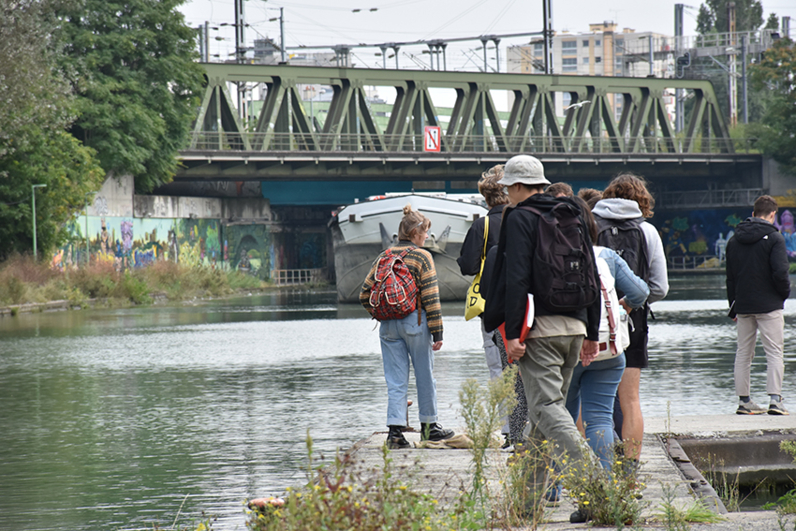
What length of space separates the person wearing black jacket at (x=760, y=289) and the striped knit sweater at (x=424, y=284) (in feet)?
8.37

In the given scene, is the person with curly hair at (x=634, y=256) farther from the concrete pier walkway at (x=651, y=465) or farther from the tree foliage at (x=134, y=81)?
the tree foliage at (x=134, y=81)

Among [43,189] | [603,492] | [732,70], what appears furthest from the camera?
[732,70]

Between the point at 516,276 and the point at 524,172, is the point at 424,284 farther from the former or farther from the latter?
the point at 516,276

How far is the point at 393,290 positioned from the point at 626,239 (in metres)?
1.80

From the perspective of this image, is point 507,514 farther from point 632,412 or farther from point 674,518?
point 632,412

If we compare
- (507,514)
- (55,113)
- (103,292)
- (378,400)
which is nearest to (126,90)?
(55,113)

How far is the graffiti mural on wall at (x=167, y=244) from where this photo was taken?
43.3m

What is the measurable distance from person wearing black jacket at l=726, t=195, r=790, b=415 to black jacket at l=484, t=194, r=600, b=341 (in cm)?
382

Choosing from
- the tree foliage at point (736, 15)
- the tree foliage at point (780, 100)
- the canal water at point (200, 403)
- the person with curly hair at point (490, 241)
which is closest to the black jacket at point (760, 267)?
the canal water at point (200, 403)

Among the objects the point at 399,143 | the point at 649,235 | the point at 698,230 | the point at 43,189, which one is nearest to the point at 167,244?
the point at 399,143

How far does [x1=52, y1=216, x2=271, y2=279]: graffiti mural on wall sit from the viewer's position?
43.3m

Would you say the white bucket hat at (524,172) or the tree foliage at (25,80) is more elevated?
the tree foliage at (25,80)

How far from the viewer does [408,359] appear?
7.79 meters

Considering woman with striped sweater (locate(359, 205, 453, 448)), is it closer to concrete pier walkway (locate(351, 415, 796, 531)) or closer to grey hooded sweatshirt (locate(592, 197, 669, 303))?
concrete pier walkway (locate(351, 415, 796, 531))
